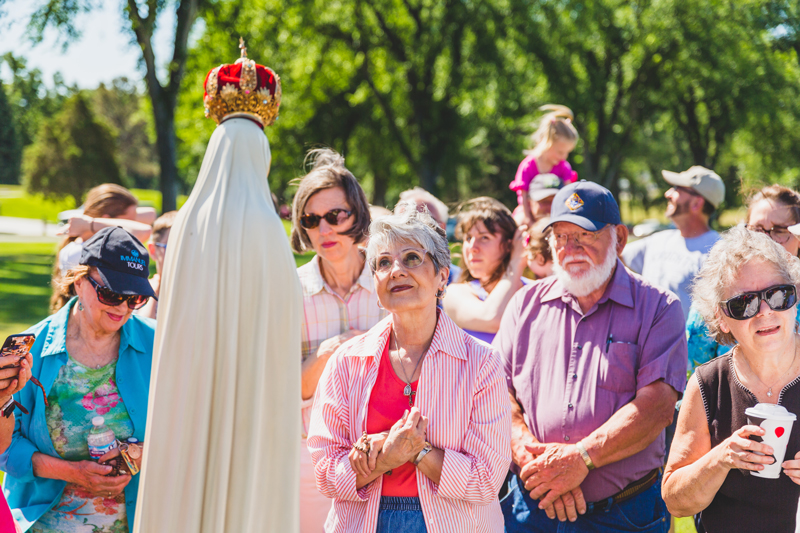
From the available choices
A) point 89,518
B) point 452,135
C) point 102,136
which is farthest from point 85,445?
point 102,136

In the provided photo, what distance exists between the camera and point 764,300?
2531 mm

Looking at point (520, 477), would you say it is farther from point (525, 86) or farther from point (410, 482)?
point (525, 86)

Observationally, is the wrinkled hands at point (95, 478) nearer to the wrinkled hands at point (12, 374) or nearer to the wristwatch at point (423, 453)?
the wrinkled hands at point (12, 374)

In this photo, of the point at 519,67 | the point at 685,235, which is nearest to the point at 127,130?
the point at 519,67

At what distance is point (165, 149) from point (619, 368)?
14.1 metres

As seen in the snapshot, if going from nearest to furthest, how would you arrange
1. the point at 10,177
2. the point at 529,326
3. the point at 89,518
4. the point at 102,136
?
the point at 89,518 → the point at 529,326 → the point at 102,136 → the point at 10,177

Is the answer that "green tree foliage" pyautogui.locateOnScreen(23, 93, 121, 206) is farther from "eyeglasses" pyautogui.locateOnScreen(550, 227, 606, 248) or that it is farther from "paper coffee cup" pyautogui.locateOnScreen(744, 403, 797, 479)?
"paper coffee cup" pyautogui.locateOnScreen(744, 403, 797, 479)

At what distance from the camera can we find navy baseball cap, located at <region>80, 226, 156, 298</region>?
2.62 m

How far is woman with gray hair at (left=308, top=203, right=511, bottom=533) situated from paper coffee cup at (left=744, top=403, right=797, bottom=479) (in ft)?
3.08

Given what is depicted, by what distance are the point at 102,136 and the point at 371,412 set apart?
3724cm

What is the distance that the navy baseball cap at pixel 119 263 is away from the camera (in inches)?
103

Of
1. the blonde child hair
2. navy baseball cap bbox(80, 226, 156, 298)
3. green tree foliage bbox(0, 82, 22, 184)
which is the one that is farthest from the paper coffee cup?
green tree foliage bbox(0, 82, 22, 184)

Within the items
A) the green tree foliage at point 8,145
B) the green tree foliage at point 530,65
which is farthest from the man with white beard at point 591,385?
the green tree foliage at point 8,145

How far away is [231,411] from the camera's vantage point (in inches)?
63.6
